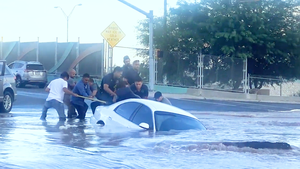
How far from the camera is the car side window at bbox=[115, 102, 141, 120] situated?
12.8 m

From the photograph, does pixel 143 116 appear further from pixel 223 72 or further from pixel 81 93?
pixel 223 72

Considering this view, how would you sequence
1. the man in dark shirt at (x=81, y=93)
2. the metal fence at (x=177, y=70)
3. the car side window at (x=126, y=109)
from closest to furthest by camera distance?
the car side window at (x=126, y=109) → the man in dark shirt at (x=81, y=93) → the metal fence at (x=177, y=70)

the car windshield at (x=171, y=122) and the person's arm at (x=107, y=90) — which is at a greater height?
the person's arm at (x=107, y=90)

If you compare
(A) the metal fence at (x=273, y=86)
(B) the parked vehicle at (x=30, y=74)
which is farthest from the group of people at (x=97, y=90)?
Answer: (A) the metal fence at (x=273, y=86)

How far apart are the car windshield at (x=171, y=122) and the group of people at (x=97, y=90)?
1649 millimetres

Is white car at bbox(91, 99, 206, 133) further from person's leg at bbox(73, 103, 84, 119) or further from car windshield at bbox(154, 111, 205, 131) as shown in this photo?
person's leg at bbox(73, 103, 84, 119)

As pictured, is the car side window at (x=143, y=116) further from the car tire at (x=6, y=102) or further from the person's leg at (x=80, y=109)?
the car tire at (x=6, y=102)

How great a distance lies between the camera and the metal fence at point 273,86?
126ft

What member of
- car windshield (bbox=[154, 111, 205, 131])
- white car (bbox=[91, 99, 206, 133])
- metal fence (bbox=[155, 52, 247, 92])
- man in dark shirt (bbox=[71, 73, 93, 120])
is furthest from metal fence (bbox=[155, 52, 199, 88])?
car windshield (bbox=[154, 111, 205, 131])

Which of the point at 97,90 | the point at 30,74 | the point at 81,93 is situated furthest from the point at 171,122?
the point at 30,74

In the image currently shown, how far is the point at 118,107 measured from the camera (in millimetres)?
13141

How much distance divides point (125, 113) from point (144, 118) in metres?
0.58

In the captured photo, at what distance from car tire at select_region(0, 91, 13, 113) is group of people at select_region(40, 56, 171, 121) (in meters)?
2.70

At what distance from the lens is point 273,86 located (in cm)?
3878
